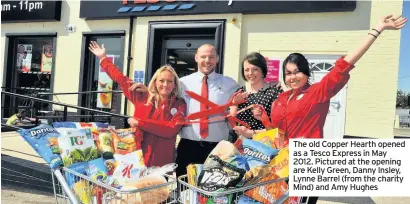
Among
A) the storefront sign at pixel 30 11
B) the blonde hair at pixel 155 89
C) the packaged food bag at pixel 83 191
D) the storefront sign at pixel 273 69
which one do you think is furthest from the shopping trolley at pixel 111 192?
the storefront sign at pixel 30 11

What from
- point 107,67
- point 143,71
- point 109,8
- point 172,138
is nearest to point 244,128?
point 172,138

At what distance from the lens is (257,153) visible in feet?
5.48

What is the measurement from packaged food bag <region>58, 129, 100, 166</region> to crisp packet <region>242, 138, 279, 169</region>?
2.85ft

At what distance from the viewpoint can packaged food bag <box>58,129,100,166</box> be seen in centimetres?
191

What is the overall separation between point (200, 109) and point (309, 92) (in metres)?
0.83

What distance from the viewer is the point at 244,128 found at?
219 centimetres

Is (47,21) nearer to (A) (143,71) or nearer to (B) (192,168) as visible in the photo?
(A) (143,71)

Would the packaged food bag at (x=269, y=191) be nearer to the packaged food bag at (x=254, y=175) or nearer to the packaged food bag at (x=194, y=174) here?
the packaged food bag at (x=254, y=175)

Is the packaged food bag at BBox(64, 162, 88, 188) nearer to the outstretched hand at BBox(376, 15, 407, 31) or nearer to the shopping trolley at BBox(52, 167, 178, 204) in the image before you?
the shopping trolley at BBox(52, 167, 178, 204)

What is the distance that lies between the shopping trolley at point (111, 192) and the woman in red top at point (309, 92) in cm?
78

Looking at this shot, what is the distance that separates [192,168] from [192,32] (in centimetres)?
729

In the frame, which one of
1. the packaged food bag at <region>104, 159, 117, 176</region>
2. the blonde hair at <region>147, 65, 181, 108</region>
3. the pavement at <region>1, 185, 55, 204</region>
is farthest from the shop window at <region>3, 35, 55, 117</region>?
the packaged food bag at <region>104, 159, 117, 176</region>

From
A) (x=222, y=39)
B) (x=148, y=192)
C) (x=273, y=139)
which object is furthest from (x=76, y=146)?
(x=222, y=39)

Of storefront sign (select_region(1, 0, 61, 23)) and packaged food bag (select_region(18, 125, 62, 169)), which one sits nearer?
packaged food bag (select_region(18, 125, 62, 169))
